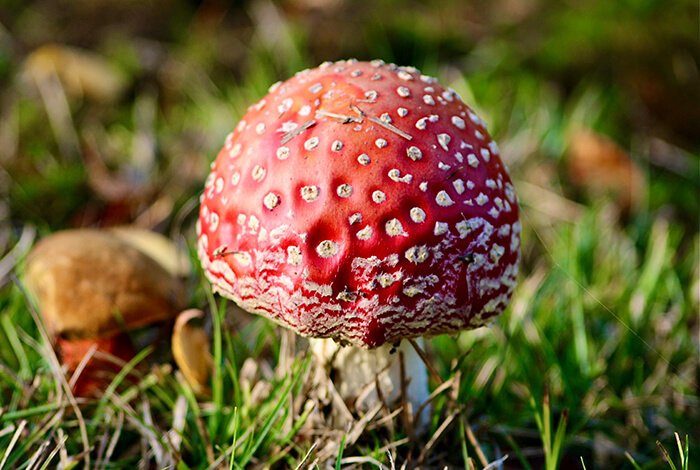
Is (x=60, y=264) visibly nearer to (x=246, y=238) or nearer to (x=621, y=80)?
(x=246, y=238)

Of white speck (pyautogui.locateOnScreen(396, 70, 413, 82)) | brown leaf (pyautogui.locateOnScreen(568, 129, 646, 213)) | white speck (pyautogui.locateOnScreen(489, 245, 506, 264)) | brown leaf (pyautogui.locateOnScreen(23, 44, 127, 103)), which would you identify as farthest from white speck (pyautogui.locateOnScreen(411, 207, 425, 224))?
brown leaf (pyautogui.locateOnScreen(23, 44, 127, 103))

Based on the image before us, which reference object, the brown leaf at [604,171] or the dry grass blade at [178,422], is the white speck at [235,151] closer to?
the dry grass blade at [178,422]

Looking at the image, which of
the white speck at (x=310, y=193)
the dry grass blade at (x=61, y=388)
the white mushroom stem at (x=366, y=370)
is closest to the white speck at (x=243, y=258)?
the white speck at (x=310, y=193)

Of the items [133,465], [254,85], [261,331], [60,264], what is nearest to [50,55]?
[254,85]

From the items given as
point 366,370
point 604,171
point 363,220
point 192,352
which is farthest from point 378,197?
point 604,171

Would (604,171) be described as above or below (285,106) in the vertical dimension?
below

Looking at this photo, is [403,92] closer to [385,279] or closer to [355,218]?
[355,218]
